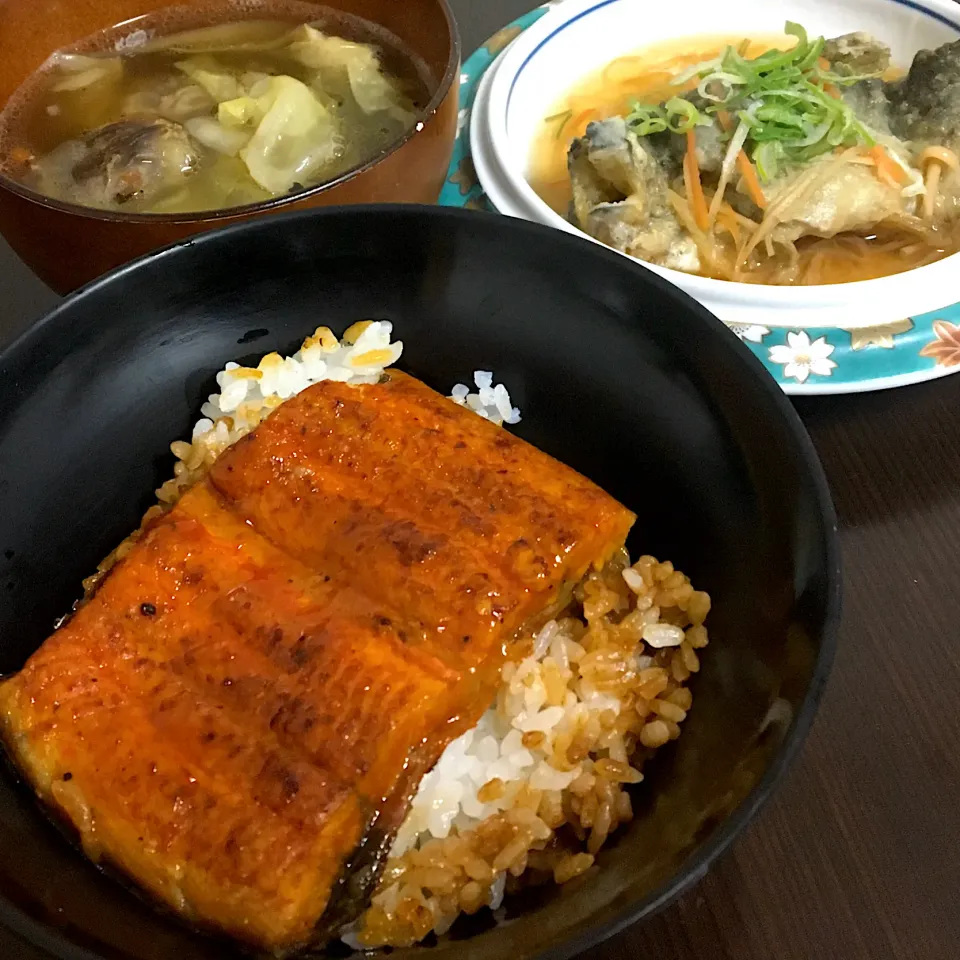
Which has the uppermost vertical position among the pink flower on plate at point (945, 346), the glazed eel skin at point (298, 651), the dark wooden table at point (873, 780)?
the glazed eel skin at point (298, 651)

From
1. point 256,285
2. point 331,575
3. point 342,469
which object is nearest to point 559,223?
point 256,285

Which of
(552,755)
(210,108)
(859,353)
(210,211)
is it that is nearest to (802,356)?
(859,353)

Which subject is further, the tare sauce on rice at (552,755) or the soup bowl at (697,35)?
the soup bowl at (697,35)

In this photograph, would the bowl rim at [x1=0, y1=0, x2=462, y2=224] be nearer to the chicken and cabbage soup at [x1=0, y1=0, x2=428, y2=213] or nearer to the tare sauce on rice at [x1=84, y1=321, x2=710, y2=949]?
the chicken and cabbage soup at [x1=0, y1=0, x2=428, y2=213]

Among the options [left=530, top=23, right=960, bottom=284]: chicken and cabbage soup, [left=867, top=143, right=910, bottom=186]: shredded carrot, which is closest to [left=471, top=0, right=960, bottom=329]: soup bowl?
[left=530, top=23, right=960, bottom=284]: chicken and cabbage soup

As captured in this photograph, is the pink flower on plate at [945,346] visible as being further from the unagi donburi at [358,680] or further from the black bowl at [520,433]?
the unagi donburi at [358,680]

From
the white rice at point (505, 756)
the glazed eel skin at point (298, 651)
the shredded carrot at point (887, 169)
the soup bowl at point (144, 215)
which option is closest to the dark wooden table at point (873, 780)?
the white rice at point (505, 756)
